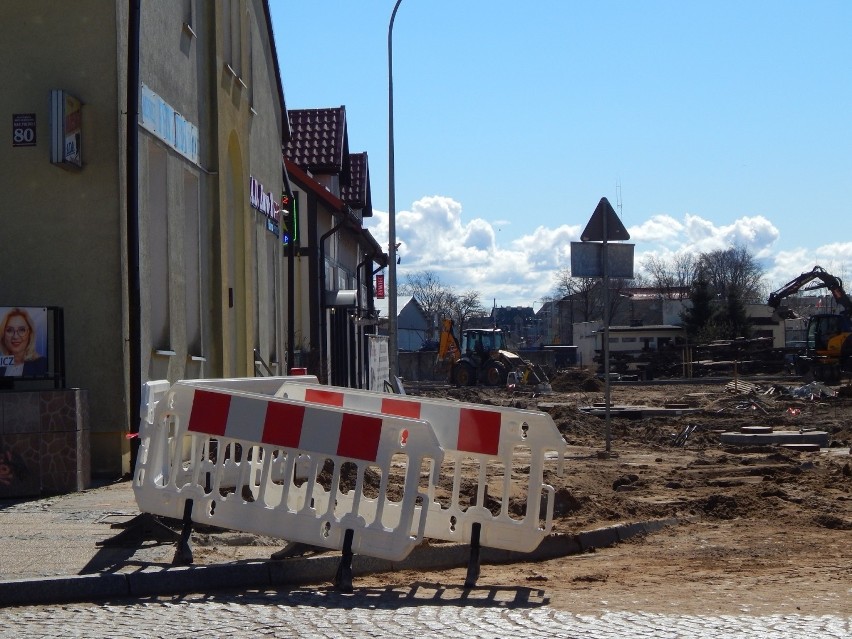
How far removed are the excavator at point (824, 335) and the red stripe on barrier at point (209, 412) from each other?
4499 cm

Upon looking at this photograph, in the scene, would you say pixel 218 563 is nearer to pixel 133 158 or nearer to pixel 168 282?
pixel 133 158

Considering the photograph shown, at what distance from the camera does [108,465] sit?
41.5 ft

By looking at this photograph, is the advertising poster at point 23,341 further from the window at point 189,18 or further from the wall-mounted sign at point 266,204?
the wall-mounted sign at point 266,204

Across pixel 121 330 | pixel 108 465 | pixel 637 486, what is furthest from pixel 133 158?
pixel 637 486

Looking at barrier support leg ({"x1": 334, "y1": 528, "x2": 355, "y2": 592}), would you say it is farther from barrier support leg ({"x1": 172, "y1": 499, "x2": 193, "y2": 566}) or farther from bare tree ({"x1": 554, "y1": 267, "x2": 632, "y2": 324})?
bare tree ({"x1": 554, "y1": 267, "x2": 632, "y2": 324})

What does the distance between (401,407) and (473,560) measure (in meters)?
1.72

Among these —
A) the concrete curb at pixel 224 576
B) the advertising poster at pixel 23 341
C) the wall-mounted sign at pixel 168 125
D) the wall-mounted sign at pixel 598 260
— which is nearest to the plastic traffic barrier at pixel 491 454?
the concrete curb at pixel 224 576

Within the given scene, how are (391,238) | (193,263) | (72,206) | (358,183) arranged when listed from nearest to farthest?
(72,206), (193,263), (391,238), (358,183)

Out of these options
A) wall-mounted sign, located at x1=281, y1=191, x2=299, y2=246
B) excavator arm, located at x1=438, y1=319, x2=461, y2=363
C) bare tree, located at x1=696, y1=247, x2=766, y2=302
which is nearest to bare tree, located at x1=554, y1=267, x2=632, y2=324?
bare tree, located at x1=696, y1=247, x2=766, y2=302

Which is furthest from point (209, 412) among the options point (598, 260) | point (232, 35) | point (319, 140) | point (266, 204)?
point (319, 140)

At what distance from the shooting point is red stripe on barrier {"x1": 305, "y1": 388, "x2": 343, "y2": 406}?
9.46 metres

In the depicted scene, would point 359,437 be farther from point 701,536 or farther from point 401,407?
Result: point 701,536

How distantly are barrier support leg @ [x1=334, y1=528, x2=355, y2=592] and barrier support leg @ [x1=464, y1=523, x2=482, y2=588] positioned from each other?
0.71 m

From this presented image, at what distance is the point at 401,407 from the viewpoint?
890 cm
